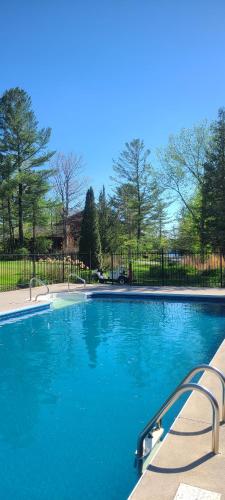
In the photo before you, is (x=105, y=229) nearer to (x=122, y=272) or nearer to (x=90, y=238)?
(x=90, y=238)

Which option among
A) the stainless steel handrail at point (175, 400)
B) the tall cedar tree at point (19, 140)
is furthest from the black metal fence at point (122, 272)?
the stainless steel handrail at point (175, 400)

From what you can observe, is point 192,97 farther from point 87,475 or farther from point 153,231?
point 153,231

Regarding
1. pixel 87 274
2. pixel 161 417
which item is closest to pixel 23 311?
pixel 87 274

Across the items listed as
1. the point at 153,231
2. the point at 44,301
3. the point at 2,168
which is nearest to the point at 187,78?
the point at 44,301

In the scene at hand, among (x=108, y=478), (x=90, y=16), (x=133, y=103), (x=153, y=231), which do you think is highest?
(x=133, y=103)

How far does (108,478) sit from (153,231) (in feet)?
105

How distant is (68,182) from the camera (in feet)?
113

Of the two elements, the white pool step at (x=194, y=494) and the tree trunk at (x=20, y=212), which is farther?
the tree trunk at (x=20, y=212)

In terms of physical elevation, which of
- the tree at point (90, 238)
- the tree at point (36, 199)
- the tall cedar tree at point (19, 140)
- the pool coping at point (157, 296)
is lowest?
Result: the pool coping at point (157, 296)

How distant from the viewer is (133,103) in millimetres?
16094

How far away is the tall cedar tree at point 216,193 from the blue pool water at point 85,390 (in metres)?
8.34

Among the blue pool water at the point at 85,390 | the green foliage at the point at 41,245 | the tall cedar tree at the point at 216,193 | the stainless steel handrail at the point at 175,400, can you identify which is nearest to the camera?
the stainless steel handrail at the point at 175,400

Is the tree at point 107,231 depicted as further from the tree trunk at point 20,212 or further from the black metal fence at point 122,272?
the tree trunk at point 20,212

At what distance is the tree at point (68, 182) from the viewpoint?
110 ft
